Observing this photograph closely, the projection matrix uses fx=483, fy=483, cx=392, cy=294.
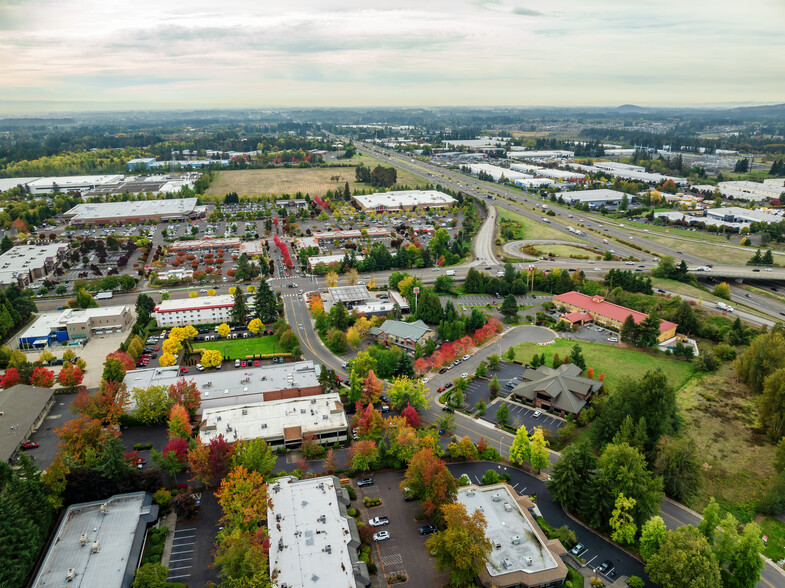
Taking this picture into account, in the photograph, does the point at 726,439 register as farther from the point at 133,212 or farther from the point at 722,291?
the point at 133,212

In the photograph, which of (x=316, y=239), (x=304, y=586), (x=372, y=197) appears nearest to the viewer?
(x=304, y=586)

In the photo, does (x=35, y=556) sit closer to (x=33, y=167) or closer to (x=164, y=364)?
(x=164, y=364)

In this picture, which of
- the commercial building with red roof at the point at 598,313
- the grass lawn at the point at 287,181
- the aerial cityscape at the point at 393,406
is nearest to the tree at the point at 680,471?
the aerial cityscape at the point at 393,406

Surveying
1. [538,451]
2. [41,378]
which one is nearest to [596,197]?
[538,451]

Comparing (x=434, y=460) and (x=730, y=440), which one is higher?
(x=434, y=460)

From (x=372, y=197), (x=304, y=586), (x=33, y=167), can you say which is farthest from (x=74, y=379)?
(x=33, y=167)

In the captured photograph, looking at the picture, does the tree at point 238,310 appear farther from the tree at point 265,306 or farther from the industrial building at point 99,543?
the industrial building at point 99,543

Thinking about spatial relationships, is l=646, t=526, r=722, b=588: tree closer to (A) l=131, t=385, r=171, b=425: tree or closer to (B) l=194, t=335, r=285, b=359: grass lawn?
(A) l=131, t=385, r=171, b=425: tree

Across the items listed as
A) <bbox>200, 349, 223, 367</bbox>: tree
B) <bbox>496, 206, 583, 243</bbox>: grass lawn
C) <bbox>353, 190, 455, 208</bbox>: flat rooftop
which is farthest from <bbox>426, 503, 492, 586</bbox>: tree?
<bbox>353, 190, 455, 208</bbox>: flat rooftop
